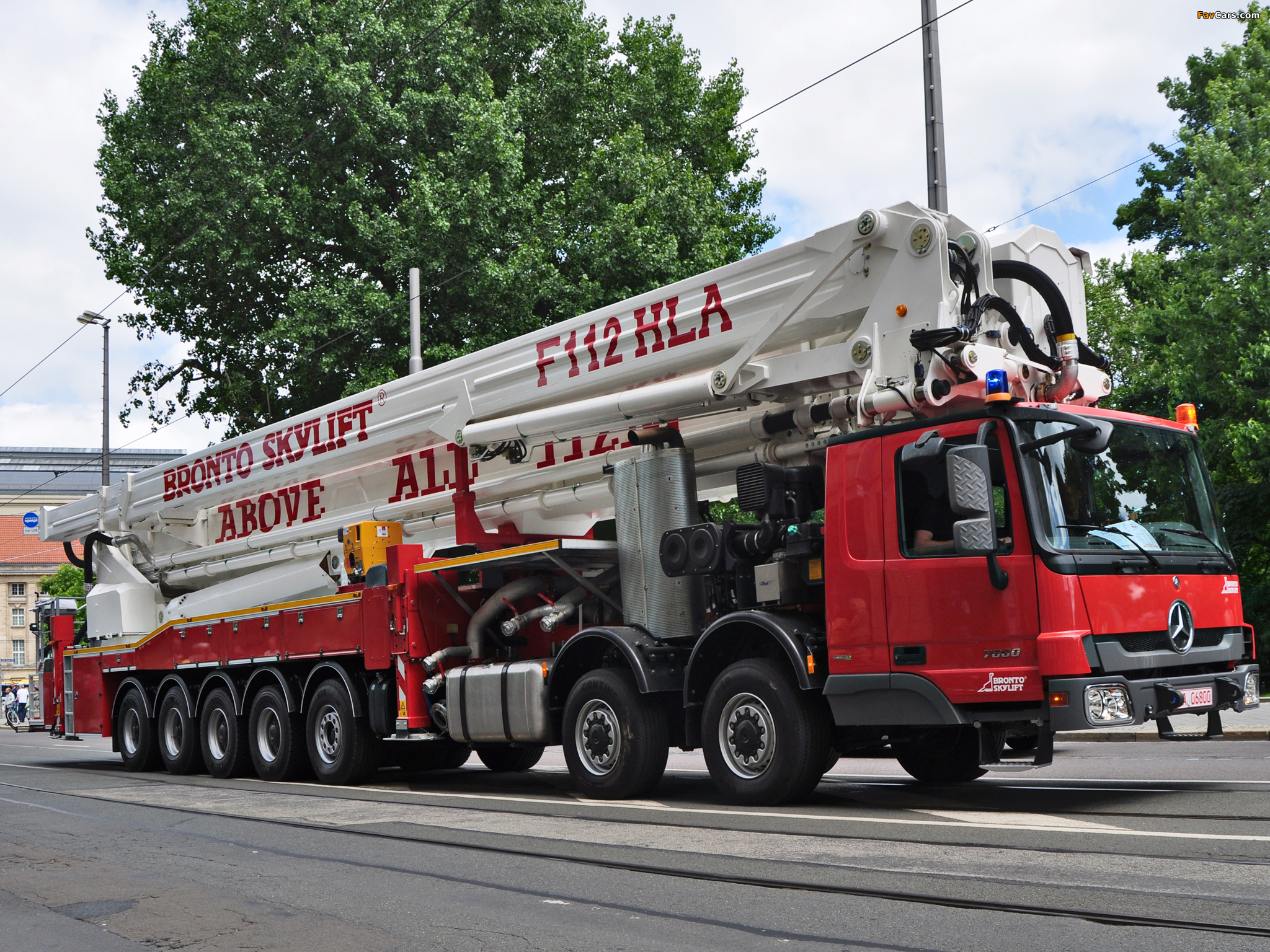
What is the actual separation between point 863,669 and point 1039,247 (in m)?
3.25

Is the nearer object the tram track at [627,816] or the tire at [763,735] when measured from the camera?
the tram track at [627,816]

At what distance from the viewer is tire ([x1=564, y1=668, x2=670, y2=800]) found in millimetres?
9742

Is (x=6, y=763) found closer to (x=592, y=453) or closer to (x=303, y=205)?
(x=303, y=205)

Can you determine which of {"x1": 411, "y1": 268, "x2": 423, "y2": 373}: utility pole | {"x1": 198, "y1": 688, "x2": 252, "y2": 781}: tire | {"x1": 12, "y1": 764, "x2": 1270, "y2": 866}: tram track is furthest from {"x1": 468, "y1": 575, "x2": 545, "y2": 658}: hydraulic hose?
{"x1": 411, "y1": 268, "x2": 423, "y2": 373}: utility pole

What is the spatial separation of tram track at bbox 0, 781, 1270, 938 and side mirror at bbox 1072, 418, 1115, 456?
258 centimetres

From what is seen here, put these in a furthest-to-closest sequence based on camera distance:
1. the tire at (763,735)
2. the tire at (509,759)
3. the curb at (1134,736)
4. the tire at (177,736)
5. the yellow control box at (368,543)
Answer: the tire at (177,736), the tire at (509,759), the curb at (1134,736), the yellow control box at (368,543), the tire at (763,735)

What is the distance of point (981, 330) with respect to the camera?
8.61 m

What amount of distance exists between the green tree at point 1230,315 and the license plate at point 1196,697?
15.4 m

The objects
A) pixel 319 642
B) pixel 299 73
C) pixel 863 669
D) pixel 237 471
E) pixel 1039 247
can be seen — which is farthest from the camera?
pixel 299 73

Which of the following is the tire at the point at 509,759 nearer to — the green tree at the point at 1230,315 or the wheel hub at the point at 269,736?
the wheel hub at the point at 269,736

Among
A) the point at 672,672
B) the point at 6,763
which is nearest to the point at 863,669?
the point at 672,672

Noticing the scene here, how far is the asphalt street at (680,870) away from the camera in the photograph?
5.27 m

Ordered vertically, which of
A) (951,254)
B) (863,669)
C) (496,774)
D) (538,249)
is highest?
(538,249)

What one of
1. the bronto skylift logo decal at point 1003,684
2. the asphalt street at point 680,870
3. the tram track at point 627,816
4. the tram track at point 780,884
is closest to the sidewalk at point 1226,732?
the asphalt street at point 680,870
